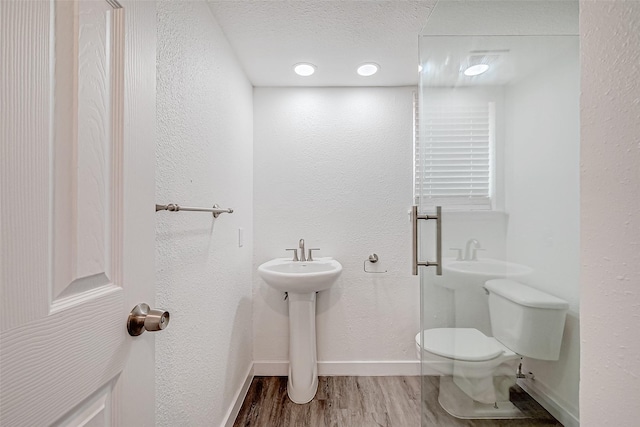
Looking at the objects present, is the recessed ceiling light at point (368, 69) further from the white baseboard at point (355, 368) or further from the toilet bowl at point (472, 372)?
the white baseboard at point (355, 368)

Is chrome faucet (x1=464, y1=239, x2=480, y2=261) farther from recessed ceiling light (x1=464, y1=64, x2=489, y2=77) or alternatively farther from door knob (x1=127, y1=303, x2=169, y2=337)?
door knob (x1=127, y1=303, x2=169, y2=337)

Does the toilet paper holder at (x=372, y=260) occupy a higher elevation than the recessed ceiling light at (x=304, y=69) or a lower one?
lower

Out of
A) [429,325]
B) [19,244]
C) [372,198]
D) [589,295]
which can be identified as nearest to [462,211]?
[429,325]

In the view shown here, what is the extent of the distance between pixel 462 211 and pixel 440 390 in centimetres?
81

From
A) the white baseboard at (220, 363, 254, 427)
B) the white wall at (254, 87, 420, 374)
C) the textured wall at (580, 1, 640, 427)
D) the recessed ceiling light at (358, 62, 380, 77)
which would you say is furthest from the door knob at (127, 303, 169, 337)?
the recessed ceiling light at (358, 62, 380, 77)

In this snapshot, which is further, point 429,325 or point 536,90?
point 429,325

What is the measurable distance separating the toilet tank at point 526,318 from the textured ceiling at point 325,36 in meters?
1.35

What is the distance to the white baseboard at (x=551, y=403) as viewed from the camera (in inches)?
32.7

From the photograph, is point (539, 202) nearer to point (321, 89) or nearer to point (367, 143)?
point (367, 143)

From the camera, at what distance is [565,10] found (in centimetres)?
82

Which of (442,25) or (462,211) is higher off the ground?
(442,25)

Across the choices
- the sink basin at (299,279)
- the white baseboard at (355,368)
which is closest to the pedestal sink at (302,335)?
the sink basin at (299,279)

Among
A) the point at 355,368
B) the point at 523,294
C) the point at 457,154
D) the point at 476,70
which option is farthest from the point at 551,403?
the point at 355,368

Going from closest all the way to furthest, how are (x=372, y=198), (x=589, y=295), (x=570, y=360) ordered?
1. (x=589, y=295)
2. (x=570, y=360)
3. (x=372, y=198)
